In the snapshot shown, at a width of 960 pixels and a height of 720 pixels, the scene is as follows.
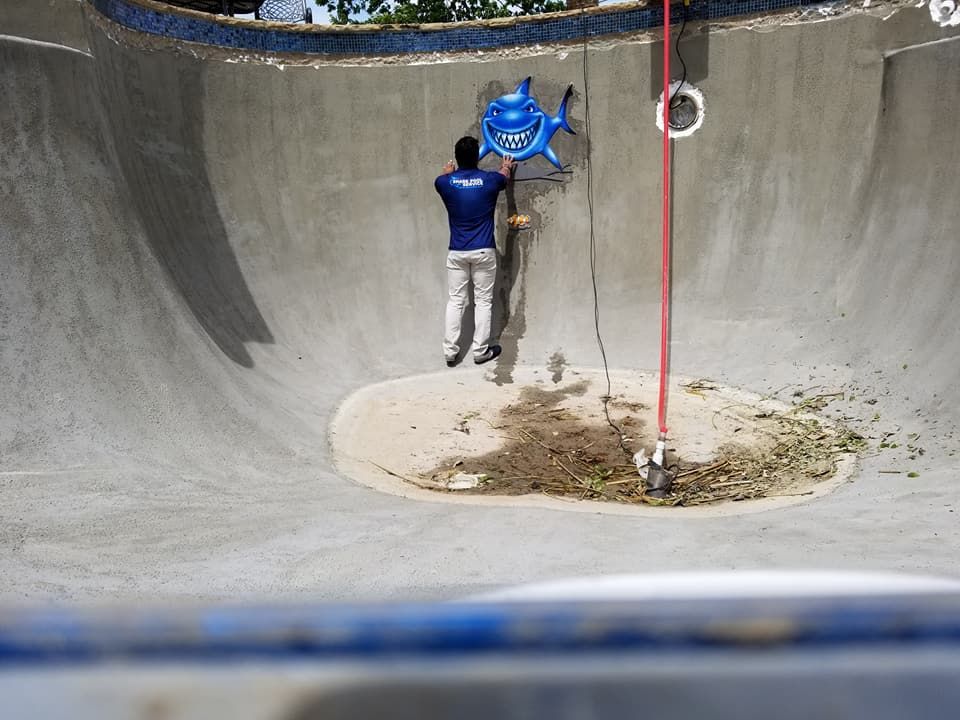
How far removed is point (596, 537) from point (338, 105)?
510 cm

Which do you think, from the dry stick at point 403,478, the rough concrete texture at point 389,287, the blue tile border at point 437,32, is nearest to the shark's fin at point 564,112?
the rough concrete texture at point 389,287

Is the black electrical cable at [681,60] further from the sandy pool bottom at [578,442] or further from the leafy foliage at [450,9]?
the leafy foliage at [450,9]

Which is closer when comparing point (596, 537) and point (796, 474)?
point (596, 537)

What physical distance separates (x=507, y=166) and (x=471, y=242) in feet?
2.68

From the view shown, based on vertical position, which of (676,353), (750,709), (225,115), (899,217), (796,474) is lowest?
(796,474)

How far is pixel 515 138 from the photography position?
6.83 meters

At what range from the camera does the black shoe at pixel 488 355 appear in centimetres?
618

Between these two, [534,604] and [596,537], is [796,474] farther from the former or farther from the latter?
[534,604]

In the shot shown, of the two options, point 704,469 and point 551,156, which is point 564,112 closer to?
point 551,156

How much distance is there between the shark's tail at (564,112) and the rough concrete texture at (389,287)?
0.10 metres

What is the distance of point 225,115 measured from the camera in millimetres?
6449

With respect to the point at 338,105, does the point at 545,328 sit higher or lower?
lower

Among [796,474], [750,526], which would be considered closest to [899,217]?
[796,474]

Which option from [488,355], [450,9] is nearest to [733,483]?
[488,355]
